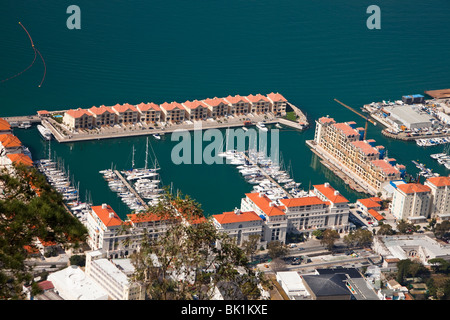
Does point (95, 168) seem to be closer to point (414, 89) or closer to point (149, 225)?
point (149, 225)

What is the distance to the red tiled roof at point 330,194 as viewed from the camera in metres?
17.8

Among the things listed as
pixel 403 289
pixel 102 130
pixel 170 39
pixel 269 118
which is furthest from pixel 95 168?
pixel 170 39

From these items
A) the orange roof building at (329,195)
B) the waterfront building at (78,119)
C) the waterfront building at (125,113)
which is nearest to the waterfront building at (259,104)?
the waterfront building at (125,113)

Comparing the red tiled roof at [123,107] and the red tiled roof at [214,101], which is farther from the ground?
the red tiled roof at [214,101]

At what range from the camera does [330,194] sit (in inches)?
709

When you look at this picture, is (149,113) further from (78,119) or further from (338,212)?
(338,212)

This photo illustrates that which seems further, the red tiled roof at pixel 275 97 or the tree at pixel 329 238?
the red tiled roof at pixel 275 97

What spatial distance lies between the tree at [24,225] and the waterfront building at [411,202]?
1266 centimetres

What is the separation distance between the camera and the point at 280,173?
20.4 meters

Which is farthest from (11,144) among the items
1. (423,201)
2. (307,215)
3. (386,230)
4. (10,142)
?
(423,201)

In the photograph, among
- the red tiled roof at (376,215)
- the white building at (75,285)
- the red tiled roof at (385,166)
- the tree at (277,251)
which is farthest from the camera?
the red tiled roof at (385,166)

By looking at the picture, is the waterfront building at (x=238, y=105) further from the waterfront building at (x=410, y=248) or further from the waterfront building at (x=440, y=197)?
the waterfront building at (x=410, y=248)

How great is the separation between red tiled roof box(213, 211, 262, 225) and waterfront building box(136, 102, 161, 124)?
7479 millimetres
